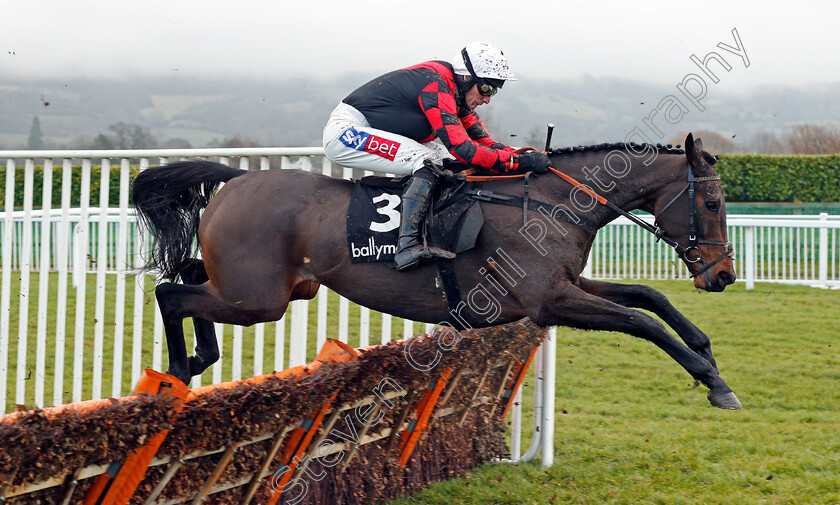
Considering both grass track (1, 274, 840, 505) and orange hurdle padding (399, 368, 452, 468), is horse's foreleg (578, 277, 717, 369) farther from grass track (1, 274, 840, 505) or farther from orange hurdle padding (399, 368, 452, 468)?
grass track (1, 274, 840, 505)

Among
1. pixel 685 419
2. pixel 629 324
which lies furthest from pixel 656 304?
pixel 685 419

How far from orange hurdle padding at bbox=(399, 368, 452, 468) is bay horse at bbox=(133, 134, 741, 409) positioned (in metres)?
0.57

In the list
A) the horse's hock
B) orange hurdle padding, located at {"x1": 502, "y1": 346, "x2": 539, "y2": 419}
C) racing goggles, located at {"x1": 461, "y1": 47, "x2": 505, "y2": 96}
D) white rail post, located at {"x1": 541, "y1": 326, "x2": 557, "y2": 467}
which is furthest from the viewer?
white rail post, located at {"x1": 541, "y1": 326, "x2": 557, "y2": 467}

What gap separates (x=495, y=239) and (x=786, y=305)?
28.0ft

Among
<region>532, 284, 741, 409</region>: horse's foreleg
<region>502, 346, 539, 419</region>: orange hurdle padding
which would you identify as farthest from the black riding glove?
<region>502, 346, 539, 419</region>: orange hurdle padding

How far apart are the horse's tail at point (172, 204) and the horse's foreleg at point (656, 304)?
1927 mm

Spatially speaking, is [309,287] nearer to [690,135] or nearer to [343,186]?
[343,186]

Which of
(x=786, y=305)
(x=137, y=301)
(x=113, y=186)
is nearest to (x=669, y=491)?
(x=137, y=301)

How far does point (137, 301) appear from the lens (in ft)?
14.3

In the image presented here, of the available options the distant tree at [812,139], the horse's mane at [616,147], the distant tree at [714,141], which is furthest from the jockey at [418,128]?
the distant tree at [812,139]

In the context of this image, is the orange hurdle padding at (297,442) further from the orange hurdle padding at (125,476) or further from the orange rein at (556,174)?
the orange rein at (556,174)

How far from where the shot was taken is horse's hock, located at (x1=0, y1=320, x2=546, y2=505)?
2568 millimetres

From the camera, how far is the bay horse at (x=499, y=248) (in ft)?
12.0

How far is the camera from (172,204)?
4211 mm
